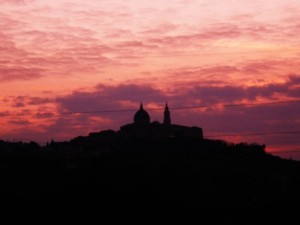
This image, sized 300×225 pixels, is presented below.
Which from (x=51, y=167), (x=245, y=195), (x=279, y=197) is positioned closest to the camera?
(x=279, y=197)

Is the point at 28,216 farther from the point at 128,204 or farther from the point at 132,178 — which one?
the point at 132,178

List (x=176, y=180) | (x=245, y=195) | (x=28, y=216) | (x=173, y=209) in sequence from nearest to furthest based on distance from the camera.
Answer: (x=28, y=216), (x=173, y=209), (x=245, y=195), (x=176, y=180)

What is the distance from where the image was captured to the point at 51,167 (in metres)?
196

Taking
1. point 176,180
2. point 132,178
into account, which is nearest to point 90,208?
point 132,178

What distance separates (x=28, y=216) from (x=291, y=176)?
8054cm

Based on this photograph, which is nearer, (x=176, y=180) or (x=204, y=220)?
(x=204, y=220)

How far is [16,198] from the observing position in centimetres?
14588

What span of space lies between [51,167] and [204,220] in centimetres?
7133

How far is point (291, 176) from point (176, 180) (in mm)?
31045

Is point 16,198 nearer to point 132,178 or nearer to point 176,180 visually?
point 132,178

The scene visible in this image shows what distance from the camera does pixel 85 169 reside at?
185 m

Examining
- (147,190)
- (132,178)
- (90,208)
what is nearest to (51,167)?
(132,178)

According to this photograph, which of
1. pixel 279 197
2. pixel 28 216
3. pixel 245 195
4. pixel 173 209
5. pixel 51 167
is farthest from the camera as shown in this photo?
pixel 51 167

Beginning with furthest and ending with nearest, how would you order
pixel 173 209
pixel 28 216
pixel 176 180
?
1. pixel 176 180
2. pixel 173 209
3. pixel 28 216
